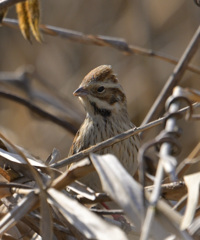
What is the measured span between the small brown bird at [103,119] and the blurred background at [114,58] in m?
1.38

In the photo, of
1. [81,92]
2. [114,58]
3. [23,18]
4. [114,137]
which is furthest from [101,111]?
[114,58]

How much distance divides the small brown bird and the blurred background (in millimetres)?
1382

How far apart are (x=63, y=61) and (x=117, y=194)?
3948 millimetres

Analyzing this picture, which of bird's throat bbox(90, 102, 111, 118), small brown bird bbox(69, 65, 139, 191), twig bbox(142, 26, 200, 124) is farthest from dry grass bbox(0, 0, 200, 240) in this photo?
bird's throat bbox(90, 102, 111, 118)

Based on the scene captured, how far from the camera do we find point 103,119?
9.52 feet

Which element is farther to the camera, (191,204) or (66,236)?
(66,236)

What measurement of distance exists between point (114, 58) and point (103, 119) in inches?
86.8

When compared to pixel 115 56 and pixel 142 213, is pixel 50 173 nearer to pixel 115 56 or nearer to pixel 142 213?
pixel 142 213

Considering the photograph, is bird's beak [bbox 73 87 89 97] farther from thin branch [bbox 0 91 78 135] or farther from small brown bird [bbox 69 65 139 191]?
thin branch [bbox 0 91 78 135]

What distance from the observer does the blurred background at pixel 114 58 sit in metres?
4.71

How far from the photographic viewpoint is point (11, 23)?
2.79m

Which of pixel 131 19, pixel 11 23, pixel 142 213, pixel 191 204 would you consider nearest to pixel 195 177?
pixel 191 204

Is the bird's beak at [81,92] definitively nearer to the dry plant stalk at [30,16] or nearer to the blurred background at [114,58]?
the dry plant stalk at [30,16]

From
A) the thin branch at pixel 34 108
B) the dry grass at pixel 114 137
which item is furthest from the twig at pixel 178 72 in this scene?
the thin branch at pixel 34 108
